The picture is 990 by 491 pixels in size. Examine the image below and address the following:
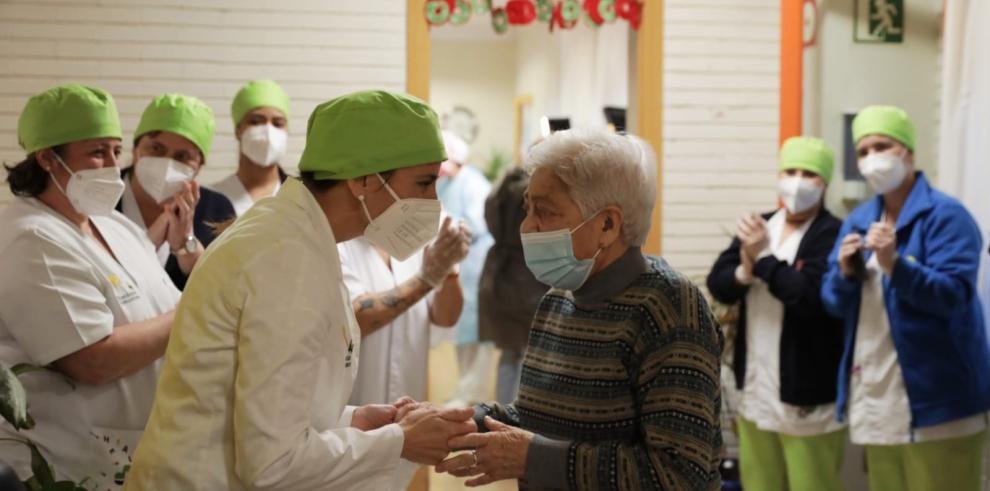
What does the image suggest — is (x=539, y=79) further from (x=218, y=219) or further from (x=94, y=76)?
(x=218, y=219)

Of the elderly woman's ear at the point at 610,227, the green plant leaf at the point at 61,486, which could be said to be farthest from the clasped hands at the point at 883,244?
the green plant leaf at the point at 61,486

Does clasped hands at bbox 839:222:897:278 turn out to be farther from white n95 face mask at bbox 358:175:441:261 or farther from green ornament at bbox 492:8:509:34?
green ornament at bbox 492:8:509:34

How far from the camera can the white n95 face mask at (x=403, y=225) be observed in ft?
6.53

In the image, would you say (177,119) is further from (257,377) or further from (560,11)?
(560,11)

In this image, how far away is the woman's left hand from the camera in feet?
10.6

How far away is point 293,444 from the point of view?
172 cm

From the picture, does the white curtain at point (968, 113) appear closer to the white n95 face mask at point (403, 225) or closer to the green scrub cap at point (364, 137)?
the white n95 face mask at point (403, 225)

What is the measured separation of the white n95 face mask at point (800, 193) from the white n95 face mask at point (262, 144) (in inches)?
78.7

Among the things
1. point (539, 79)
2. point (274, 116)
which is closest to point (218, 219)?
point (274, 116)

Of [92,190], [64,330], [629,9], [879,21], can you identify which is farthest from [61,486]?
[879,21]

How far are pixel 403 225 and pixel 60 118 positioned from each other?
1.22 meters

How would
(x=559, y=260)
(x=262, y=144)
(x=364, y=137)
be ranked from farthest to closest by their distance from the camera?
1. (x=262, y=144)
2. (x=559, y=260)
3. (x=364, y=137)

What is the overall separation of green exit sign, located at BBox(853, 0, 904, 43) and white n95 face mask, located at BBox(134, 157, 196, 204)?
3.31m

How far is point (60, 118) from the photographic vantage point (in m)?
2.75
